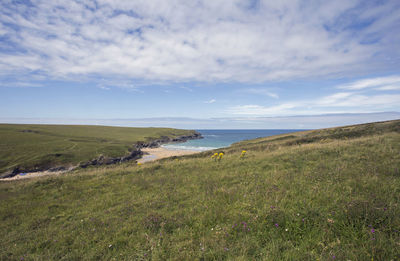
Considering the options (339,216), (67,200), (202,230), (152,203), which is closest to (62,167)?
(67,200)

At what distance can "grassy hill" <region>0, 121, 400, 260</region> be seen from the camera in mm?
3713

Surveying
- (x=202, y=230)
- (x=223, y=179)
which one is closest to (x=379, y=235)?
(x=202, y=230)

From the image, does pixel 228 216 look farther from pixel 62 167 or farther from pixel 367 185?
pixel 62 167

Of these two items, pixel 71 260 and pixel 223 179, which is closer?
pixel 71 260

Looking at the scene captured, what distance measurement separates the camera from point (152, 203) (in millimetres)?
7219

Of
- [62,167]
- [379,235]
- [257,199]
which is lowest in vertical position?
[62,167]

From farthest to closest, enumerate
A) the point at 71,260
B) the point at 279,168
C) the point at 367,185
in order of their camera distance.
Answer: the point at 279,168 → the point at 367,185 → the point at 71,260

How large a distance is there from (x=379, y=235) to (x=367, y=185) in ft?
11.5

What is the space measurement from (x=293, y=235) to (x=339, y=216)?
1396 millimetres

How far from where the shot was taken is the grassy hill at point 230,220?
3.71 metres

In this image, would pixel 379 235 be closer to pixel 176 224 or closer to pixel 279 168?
pixel 176 224

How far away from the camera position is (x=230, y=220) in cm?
505

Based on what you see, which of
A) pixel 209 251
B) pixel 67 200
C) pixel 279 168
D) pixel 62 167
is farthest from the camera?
pixel 62 167

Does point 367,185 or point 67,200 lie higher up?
point 367,185
